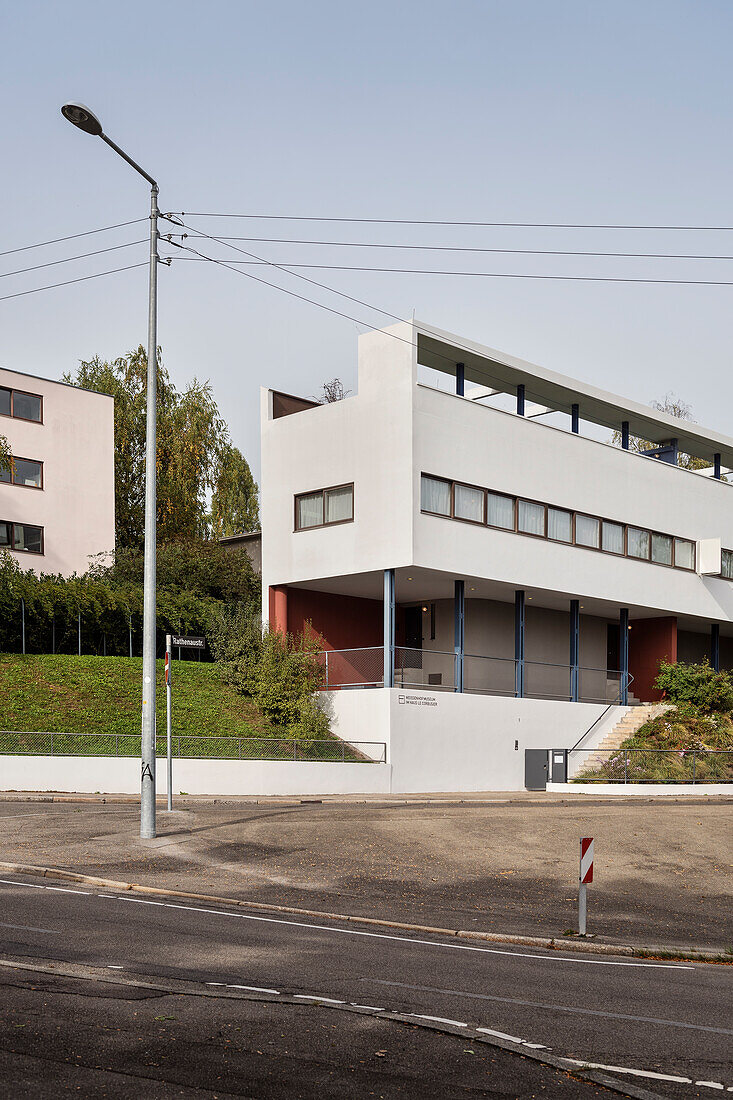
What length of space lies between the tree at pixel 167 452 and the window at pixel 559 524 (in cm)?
2891

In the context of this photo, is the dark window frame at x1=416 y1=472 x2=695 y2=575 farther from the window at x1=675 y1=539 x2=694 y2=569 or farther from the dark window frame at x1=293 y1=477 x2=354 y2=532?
the dark window frame at x1=293 y1=477 x2=354 y2=532

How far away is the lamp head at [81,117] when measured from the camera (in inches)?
679

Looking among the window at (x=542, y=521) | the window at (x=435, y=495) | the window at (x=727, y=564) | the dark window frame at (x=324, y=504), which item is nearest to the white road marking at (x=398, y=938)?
the window at (x=435, y=495)

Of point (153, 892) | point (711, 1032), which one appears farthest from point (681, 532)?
point (711, 1032)

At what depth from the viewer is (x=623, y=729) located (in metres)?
41.3

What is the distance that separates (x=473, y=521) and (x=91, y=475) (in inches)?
971

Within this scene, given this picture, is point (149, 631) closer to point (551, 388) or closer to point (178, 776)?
point (178, 776)

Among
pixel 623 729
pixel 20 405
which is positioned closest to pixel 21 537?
pixel 20 405

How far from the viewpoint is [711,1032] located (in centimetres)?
809

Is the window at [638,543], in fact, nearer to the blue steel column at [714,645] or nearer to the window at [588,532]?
the window at [588,532]

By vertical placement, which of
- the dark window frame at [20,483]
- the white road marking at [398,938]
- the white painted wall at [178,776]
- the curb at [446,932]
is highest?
the dark window frame at [20,483]

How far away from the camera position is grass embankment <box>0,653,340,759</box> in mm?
29547

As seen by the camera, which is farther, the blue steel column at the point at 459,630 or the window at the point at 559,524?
the window at the point at 559,524

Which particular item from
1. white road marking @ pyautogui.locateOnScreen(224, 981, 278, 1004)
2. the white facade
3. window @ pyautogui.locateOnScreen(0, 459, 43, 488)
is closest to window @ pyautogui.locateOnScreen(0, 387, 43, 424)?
the white facade
